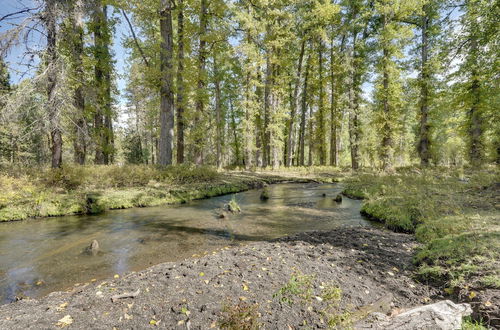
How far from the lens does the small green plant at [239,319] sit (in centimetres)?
237

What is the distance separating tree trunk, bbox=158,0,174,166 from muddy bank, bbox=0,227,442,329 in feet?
33.7

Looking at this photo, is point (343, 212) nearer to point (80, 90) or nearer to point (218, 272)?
point (218, 272)

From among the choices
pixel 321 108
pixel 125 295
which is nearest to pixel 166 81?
pixel 125 295

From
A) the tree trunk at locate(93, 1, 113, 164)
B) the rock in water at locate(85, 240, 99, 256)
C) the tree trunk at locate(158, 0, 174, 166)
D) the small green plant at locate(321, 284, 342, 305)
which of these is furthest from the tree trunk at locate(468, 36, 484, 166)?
the tree trunk at locate(93, 1, 113, 164)

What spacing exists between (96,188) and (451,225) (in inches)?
485

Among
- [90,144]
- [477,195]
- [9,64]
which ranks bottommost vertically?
[477,195]

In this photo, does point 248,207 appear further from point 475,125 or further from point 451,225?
point 475,125

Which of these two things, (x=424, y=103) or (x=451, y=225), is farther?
(x=424, y=103)

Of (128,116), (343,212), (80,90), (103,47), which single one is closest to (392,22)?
(343,212)

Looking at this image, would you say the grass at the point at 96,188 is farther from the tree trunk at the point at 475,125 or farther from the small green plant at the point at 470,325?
the tree trunk at the point at 475,125

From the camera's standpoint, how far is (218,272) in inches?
142

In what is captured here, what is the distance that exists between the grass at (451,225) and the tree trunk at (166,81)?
1025cm

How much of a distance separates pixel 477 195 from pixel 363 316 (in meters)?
7.89

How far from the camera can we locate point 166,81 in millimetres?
12531
